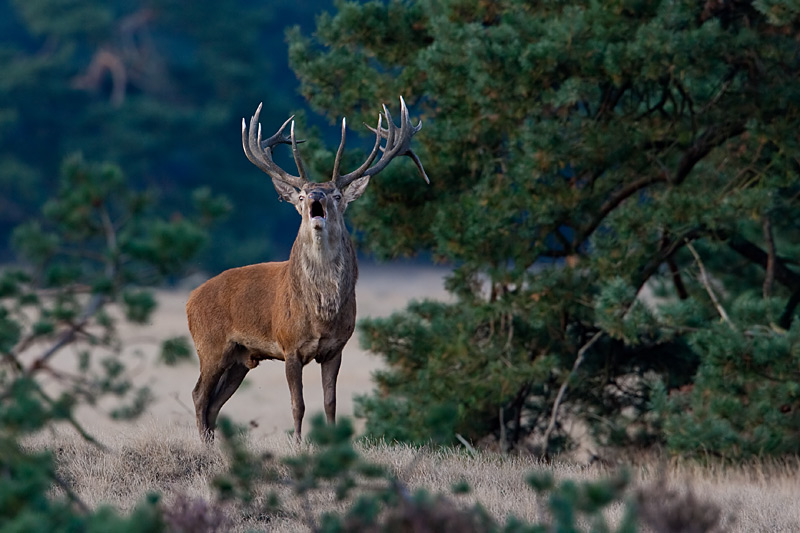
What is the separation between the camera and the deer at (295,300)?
26.3ft

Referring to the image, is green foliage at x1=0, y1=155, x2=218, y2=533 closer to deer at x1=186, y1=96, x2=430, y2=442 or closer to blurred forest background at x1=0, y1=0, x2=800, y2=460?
deer at x1=186, y1=96, x2=430, y2=442

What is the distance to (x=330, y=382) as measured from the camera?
8.17 metres

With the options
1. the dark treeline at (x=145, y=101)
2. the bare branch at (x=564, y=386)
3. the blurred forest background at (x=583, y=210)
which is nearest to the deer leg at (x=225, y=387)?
the blurred forest background at (x=583, y=210)

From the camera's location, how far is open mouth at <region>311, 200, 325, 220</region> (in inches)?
310

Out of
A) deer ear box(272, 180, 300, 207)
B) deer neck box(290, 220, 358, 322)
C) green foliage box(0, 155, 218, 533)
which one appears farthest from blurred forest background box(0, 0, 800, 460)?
green foliage box(0, 155, 218, 533)

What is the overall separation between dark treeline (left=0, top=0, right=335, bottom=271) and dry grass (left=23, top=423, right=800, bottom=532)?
87.0 ft

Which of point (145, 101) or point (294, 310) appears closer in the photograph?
point (294, 310)

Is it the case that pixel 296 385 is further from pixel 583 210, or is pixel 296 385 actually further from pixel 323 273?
pixel 583 210

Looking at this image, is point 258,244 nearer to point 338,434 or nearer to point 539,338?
point 539,338

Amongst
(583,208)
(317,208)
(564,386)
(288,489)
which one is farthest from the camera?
(583,208)

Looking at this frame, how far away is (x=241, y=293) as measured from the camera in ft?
28.7

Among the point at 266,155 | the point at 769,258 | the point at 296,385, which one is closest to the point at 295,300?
the point at 296,385

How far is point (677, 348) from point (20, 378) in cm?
858

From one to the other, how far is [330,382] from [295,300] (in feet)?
2.00
